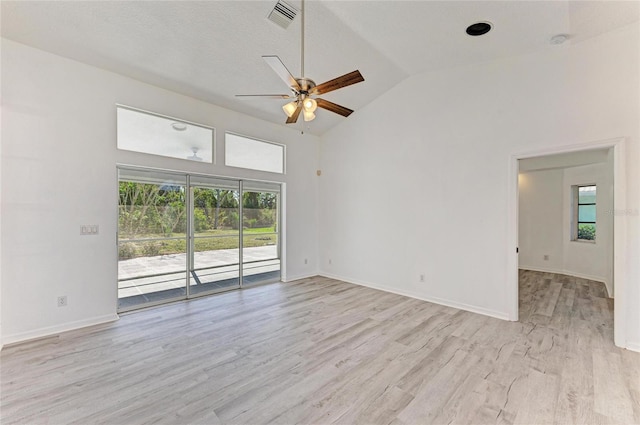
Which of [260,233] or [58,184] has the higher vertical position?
[58,184]

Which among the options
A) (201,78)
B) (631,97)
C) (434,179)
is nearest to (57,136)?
(201,78)

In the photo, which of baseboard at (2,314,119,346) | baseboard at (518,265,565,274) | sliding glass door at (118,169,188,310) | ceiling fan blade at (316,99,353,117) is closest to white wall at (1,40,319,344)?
baseboard at (2,314,119,346)

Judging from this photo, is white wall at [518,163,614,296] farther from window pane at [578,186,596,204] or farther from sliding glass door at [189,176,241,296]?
sliding glass door at [189,176,241,296]

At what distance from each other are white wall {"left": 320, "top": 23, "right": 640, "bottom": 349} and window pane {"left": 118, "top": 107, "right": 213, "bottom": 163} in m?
2.79

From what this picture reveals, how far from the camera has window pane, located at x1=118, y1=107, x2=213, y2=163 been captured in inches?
155

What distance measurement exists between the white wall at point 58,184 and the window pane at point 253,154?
3.82 ft

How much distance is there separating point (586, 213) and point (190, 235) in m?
8.71

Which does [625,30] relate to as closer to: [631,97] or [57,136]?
[631,97]

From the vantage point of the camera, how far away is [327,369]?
103 inches

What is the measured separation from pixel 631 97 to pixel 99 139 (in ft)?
21.4

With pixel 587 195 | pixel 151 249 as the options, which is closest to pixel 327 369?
pixel 151 249

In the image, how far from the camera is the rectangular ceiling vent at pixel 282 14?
122 inches

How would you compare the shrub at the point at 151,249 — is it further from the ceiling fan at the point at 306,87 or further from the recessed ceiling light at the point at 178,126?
the ceiling fan at the point at 306,87

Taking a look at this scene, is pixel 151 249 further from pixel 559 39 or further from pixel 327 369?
pixel 559 39
